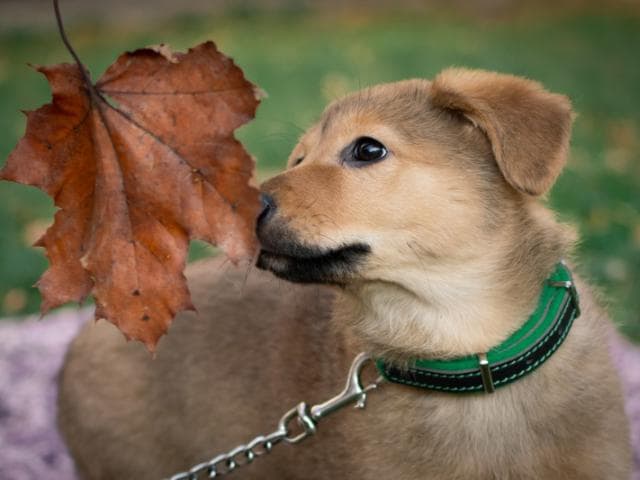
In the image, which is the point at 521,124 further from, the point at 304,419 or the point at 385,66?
the point at 385,66

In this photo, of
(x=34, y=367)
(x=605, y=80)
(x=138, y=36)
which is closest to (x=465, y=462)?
(x=34, y=367)

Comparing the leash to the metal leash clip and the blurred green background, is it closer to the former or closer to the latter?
the metal leash clip

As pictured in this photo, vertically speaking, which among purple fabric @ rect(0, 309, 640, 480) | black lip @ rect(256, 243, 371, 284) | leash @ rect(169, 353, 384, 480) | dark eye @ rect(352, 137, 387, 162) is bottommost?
leash @ rect(169, 353, 384, 480)

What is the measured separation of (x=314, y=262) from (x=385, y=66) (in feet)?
36.6

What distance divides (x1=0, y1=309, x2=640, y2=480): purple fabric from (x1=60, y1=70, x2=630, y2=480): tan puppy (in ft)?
3.55

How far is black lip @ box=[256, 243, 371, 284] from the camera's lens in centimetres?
267

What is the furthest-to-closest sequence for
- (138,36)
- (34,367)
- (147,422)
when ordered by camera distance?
(138,36), (34,367), (147,422)

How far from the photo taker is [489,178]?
293 centimetres

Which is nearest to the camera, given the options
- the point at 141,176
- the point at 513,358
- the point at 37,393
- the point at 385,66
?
the point at 141,176

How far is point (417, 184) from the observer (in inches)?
111

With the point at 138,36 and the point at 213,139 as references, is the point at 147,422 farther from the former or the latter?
the point at 138,36

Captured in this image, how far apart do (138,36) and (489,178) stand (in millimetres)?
15585

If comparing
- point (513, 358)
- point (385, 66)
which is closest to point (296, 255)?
point (513, 358)

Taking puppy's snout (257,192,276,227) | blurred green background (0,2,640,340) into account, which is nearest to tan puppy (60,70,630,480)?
Answer: puppy's snout (257,192,276,227)
